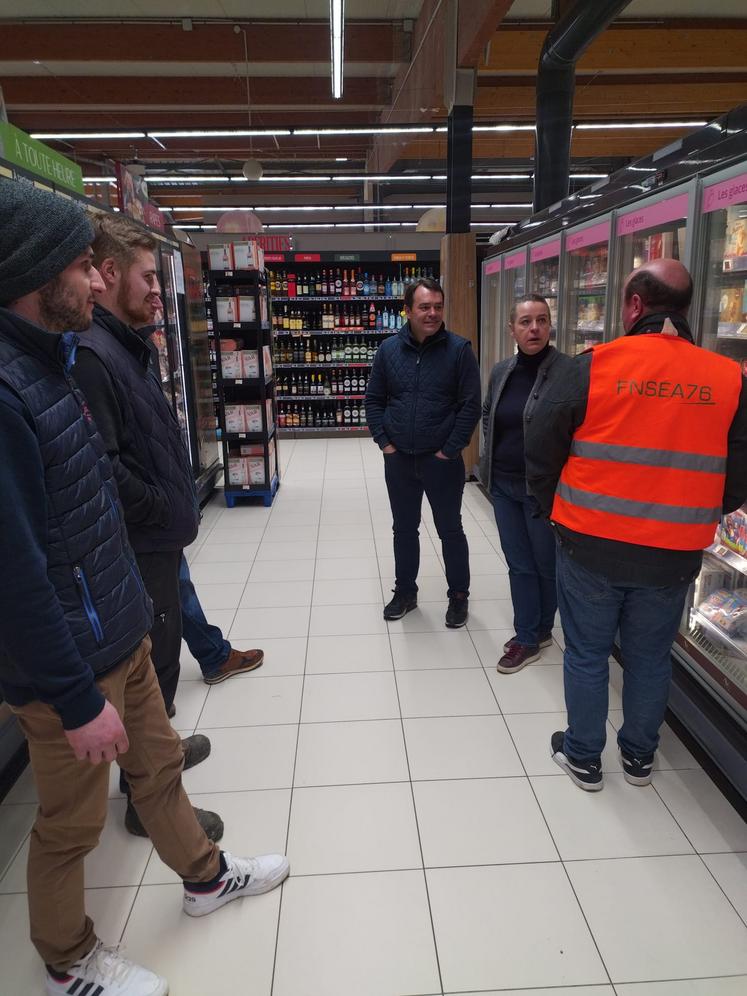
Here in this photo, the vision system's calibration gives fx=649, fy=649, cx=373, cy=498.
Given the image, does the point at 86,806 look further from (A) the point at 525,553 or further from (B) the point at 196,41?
(B) the point at 196,41

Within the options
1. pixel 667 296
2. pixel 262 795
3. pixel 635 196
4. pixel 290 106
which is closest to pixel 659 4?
pixel 290 106

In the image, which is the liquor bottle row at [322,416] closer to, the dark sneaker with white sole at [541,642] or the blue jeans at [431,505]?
the blue jeans at [431,505]

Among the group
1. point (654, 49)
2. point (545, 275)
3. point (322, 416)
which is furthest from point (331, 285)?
point (654, 49)

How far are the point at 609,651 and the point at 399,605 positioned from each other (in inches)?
67.1

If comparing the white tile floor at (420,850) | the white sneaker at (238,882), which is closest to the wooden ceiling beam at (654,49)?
the white tile floor at (420,850)

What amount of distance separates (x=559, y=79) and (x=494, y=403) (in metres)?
4.01

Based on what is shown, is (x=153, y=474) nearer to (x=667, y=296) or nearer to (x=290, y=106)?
(x=667, y=296)

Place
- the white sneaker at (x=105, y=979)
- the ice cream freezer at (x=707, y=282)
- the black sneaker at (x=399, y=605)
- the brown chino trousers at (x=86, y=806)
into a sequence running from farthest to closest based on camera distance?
the black sneaker at (x=399, y=605) → the ice cream freezer at (x=707, y=282) → the white sneaker at (x=105, y=979) → the brown chino trousers at (x=86, y=806)

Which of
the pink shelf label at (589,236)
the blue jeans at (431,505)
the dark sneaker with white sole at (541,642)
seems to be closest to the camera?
the dark sneaker with white sole at (541,642)

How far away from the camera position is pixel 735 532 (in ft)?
8.79

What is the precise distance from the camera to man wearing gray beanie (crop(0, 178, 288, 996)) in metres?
1.22

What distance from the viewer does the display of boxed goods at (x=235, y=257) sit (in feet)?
18.8

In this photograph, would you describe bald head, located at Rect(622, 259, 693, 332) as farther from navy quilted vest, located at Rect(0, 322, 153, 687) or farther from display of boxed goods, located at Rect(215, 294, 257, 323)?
display of boxed goods, located at Rect(215, 294, 257, 323)

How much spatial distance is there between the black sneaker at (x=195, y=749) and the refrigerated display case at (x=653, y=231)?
8.89ft
